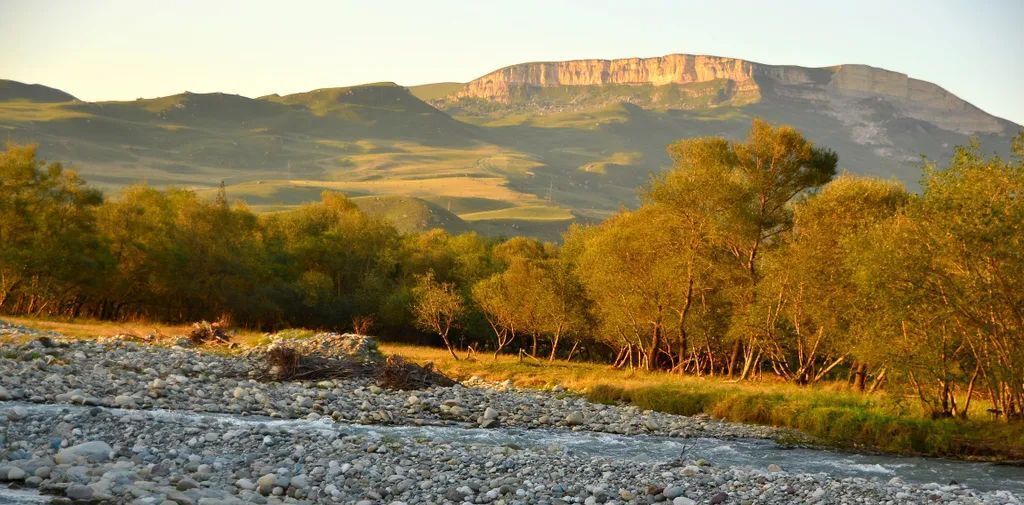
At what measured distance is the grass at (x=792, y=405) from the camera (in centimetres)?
2988

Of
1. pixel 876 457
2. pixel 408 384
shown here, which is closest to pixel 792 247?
pixel 876 457

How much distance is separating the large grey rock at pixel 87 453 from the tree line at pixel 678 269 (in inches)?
996

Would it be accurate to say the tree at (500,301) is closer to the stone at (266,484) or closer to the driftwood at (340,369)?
the driftwood at (340,369)

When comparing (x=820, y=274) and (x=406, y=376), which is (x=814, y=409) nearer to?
(x=820, y=274)

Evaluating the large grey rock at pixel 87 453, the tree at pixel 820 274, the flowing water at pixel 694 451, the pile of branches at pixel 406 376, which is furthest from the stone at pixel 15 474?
the tree at pixel 820 274

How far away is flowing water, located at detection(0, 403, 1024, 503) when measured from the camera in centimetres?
2461

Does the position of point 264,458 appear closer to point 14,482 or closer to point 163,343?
point 14,482

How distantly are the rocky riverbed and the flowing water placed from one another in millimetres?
262

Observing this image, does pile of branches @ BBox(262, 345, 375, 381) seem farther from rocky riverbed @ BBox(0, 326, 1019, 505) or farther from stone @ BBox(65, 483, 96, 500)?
stone @ BBox(65, 483, 96, 500)

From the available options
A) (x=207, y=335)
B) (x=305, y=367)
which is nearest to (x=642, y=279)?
(x=305, y=367)

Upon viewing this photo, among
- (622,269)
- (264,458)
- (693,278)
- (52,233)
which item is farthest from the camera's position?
(52,233)

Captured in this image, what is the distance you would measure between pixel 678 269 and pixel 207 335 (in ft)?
87.9

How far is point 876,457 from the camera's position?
28703 millimetres

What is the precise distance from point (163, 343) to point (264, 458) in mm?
25653
